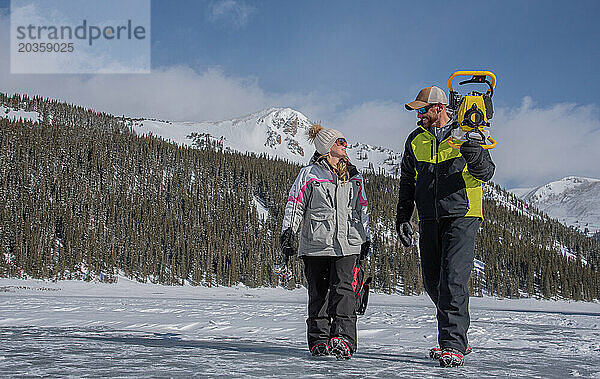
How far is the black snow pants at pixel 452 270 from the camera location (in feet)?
14.5

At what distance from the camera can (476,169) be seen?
454cm

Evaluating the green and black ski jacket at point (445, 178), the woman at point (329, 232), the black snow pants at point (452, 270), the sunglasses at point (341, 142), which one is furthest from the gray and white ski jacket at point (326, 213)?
the black snow pants at point (452, 270)

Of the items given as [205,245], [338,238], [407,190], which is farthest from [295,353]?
[205,245]

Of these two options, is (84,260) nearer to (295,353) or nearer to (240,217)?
(240,217)

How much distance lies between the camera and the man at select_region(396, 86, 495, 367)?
4.45 m

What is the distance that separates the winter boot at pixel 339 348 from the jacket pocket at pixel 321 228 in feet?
3.18

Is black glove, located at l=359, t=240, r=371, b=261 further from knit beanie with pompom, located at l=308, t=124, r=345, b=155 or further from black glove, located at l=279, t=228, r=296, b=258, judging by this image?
knit beanie with pompom, located at l=308, t=124, r=345, b=155

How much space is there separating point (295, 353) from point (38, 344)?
258cm

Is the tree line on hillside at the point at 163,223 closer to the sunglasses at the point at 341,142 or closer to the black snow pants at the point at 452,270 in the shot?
the sunglasses at the point at 341,142

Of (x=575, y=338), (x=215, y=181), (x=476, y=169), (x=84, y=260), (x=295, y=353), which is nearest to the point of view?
(x=476, y=169)

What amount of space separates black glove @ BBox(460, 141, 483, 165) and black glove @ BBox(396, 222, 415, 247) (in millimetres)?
1041

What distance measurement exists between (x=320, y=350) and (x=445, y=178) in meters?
2.03

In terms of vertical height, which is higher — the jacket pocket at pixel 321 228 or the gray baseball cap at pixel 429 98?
the gray baseball cap at pixel 429 98

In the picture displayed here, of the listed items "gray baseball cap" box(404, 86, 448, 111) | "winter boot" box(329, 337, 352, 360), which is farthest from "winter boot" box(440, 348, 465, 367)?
"gray baseball cap" box(404, 86, 448, 111)
